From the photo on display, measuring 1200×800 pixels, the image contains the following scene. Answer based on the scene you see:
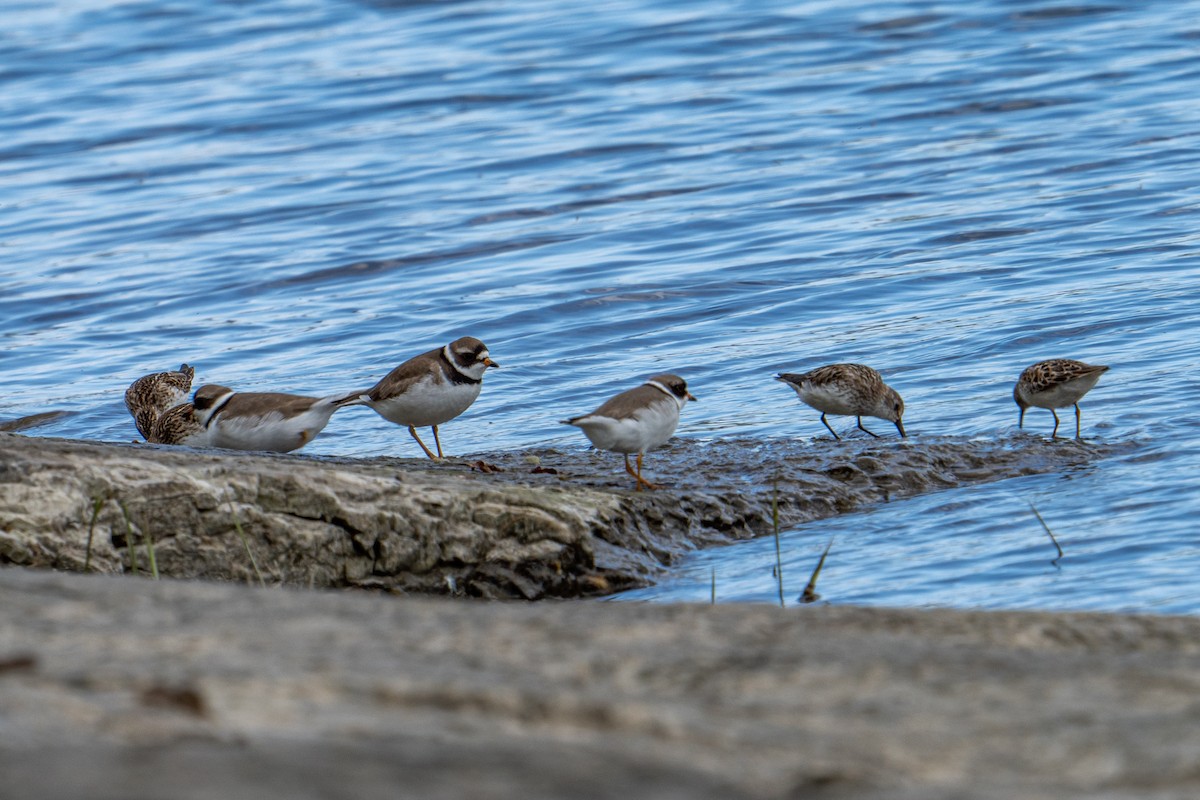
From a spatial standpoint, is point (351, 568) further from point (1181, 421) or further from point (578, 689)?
point (1181, 421)

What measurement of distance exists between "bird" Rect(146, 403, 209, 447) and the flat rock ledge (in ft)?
6.21

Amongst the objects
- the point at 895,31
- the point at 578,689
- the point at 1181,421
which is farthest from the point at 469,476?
the point at 895,31

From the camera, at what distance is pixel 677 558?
8406 millimetres

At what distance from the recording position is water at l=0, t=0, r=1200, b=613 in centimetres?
1016

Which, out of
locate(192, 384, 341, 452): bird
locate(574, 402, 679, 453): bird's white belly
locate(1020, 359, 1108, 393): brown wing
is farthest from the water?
locate(192, 384, 341, 452): bird

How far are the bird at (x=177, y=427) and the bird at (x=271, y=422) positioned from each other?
0.57 metres

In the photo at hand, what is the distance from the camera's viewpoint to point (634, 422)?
29.0 ft

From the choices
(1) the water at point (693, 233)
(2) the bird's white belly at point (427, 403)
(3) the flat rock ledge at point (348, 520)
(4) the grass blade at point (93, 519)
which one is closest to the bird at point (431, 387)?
(2) the bird's white belly at point (427, 403)

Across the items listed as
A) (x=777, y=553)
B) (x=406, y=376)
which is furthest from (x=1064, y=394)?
(x=406, y=376)

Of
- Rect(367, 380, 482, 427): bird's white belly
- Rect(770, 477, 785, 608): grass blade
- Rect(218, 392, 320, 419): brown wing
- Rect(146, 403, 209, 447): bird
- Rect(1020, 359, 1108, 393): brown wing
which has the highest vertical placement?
Rect(218, 392, 320, 419): brown wing

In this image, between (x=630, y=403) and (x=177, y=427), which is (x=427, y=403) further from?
(x=177, y=427)

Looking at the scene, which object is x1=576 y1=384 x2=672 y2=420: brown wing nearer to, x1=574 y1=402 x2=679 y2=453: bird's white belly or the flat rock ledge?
x1=574 y1=402 x2=679 y2=453: bird's white belly

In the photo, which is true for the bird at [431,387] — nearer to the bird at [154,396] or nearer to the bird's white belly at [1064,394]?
the bird at [154,396]

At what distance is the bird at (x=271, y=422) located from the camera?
31.8 ft
